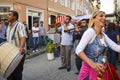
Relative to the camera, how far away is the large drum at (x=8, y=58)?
4996mm

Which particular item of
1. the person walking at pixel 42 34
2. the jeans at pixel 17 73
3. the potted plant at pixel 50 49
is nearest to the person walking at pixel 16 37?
the jeans at pixel 17 73

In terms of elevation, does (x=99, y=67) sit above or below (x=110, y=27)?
below

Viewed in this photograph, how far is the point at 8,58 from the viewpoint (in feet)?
16.4

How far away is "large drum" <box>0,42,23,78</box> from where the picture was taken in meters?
5.00

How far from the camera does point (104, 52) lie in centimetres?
365

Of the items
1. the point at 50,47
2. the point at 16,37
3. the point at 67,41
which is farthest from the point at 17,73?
the point at 50,47

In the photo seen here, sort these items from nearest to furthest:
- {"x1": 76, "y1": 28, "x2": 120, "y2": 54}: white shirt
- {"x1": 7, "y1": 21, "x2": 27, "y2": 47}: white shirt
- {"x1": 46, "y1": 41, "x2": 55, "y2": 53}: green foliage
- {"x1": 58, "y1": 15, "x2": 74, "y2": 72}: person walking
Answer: {"x1": 76, "y1": 28, "x2": 120, "y2": 54}: white shirt < {"x1": 7, "y1": 21, "x2": 27, "y2": 47}: white shirt < {"x1": 58, "y1": 15, "x2": 74, "y2": 72}: person walking < {"x1": 46, "y1": 41, "x2": 55, "y2": 53}: green foliage

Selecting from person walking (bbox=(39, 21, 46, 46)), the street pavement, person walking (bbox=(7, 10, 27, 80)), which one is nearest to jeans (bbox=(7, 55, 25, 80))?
person walking (bbox=(7, 10, 27, 80))

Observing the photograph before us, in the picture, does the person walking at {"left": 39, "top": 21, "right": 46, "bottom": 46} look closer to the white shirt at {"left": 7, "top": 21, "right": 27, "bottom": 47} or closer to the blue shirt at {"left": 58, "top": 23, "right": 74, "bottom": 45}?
the blue shirt at {"left": 58, "top": 23, "right": 74, "bottom": 45}

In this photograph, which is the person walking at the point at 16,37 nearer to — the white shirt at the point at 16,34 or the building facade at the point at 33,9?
the white shirt at the point at 16,34

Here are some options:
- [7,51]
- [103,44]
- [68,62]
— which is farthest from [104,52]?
[68,62]

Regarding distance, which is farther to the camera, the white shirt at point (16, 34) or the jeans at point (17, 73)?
the white shirt at point (16, 34)

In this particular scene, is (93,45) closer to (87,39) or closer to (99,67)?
(87,39)

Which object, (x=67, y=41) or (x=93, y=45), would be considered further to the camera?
(x=67, y=41)
